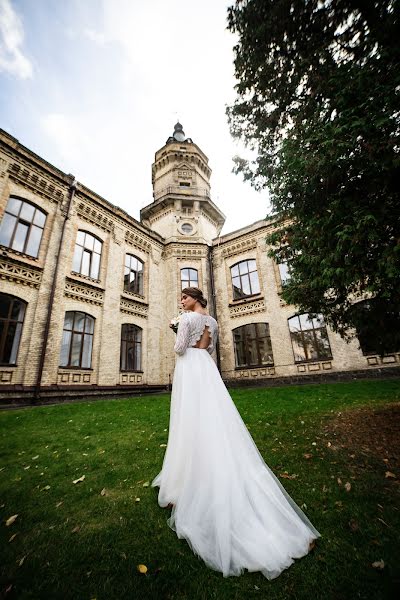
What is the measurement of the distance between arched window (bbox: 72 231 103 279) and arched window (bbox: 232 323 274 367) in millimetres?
8807

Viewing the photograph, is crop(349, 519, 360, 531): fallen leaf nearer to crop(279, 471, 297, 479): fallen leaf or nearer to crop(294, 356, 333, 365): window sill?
crop(279, 471, 297, 479): fallen leaf

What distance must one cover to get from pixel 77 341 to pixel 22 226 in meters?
5.42

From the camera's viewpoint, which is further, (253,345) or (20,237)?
(253,345)

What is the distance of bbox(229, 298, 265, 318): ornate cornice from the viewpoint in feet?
51.1

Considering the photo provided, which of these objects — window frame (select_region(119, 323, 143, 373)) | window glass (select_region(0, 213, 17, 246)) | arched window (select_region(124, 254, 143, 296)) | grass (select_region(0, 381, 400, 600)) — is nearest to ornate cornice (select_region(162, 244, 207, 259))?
arched window (select_region(124, 254, 143, 296))

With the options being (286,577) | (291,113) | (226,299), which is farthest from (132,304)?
(286,577)

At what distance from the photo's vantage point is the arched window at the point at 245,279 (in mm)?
16328

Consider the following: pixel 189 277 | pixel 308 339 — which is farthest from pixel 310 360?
pixel 189 277

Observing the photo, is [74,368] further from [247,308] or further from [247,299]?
[247,299]

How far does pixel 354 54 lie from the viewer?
471 centimetres

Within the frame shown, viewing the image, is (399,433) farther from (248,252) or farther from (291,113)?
(248,252)

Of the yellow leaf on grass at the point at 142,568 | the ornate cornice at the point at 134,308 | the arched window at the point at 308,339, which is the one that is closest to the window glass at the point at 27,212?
the ornate cornice at the point at 134,308

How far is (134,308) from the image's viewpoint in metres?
14.8

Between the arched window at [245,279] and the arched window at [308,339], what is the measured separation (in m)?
3.06
